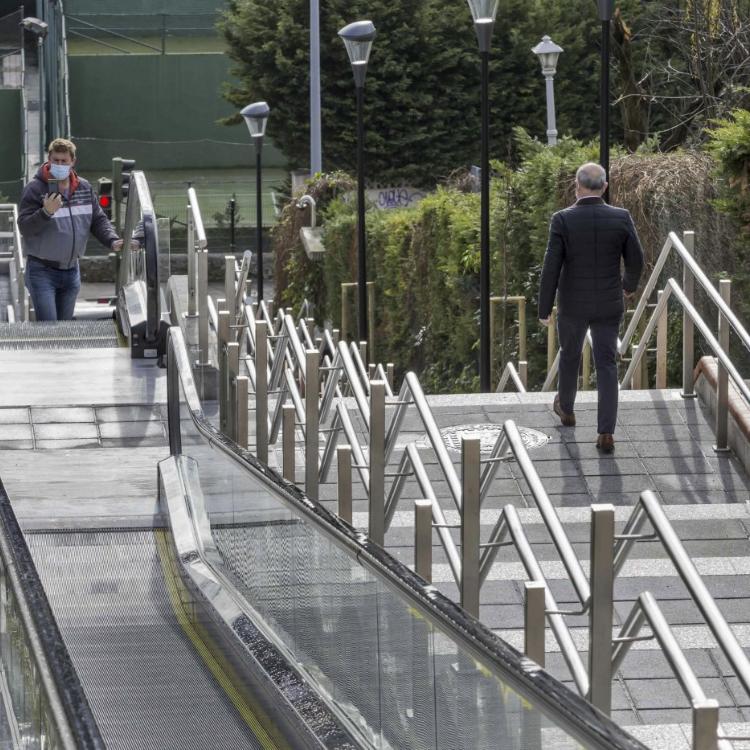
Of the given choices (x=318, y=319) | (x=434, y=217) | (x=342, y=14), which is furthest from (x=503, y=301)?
(x=342, y=14)

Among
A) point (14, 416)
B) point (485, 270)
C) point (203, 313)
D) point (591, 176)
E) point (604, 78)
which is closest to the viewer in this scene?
point (591, 176)

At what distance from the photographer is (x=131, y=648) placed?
656 cm

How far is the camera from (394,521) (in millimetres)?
8125

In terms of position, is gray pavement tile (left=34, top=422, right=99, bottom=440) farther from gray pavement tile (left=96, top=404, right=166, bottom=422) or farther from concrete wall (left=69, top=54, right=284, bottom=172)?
concrete wall (left=69, top=54, right=284, bottom=172)

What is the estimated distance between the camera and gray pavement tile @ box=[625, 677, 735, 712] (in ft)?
18.6

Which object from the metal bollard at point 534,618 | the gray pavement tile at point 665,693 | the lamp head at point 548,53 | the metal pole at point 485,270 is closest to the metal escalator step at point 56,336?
the metal pole at point 485,270

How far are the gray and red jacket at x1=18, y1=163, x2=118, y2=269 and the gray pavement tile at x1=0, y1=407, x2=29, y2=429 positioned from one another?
6.42ft

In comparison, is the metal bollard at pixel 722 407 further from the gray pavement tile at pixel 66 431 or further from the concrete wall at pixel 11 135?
the concrete wall at pixel 11 135

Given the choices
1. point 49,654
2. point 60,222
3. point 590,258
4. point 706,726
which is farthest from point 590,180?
point 49,654

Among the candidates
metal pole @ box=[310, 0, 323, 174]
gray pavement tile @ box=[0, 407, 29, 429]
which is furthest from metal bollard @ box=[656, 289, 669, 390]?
metal pole @ box=[310, 0, 323, 174]

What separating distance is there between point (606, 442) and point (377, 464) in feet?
8.24

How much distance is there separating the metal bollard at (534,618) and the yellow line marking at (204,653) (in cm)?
96

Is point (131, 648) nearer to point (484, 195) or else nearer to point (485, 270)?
point (485, 270)

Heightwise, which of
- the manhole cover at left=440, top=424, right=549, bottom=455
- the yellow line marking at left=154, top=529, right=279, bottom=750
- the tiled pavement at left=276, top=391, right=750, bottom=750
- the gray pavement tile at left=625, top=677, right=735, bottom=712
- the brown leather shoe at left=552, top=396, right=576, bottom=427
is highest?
the brown leather shoe at left=552, top=396, right=576, bottom=427
